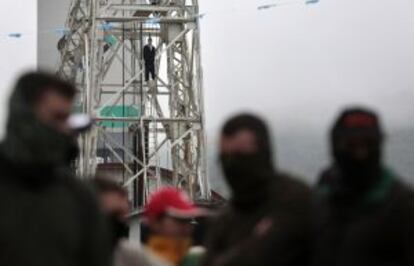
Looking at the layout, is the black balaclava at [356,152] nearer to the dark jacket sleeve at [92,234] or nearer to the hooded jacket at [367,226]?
the hooded jacket at [367,226]

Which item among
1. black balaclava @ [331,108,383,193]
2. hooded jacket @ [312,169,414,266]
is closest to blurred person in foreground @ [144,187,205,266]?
hooded jacket @ [312,169,414,266]

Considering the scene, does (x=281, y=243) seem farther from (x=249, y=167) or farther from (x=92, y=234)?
(x=92, y=234)

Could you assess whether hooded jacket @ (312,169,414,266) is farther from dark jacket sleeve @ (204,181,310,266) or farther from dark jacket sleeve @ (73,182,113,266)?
dark jacket sleeve @ (73,182,113,266)

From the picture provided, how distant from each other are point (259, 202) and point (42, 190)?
3.91 feet

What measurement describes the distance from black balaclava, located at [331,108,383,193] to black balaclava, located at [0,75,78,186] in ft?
4.43

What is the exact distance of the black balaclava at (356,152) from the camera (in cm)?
501

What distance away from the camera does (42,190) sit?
15.2ft

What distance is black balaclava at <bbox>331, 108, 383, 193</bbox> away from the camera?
501 cm

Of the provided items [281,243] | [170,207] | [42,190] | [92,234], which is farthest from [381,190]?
[170,207]

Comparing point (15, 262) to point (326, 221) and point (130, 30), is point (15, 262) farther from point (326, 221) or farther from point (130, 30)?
point (130, 30)

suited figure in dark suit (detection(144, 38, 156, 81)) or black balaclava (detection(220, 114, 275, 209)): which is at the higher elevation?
suited figure in dark suit (detection(144, 38, 156, 81))

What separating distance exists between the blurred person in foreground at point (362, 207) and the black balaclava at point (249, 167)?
32 centimetres

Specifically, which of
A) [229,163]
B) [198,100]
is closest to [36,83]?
[229,163]

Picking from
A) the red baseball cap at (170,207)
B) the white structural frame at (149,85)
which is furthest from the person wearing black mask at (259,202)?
the white structural frame at (149,85)
